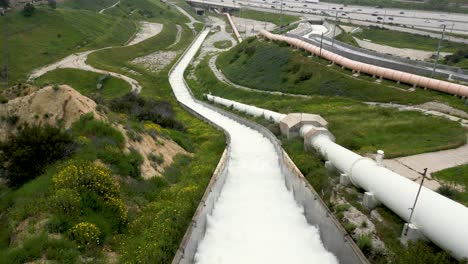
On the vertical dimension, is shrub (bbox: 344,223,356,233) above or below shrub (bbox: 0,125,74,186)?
below

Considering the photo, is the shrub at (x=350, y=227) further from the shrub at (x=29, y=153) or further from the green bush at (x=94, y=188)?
the shrub at (x=29, y=153)

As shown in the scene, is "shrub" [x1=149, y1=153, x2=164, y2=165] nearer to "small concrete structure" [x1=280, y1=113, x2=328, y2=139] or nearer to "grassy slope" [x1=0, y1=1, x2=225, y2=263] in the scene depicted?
"grassy slope" [x1=0, y1=1, x2=225, y2=263]

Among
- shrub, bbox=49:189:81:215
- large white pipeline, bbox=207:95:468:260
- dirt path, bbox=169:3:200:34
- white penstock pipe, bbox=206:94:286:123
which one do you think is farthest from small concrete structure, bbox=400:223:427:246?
dirt path, bbox=169:3:200:34

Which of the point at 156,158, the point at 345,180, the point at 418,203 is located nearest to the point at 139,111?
the point at 156,158

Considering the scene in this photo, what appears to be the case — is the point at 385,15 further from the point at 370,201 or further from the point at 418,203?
the point at 418,203

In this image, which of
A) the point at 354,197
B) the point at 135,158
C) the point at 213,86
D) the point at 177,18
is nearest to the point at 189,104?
the point at 213,86
